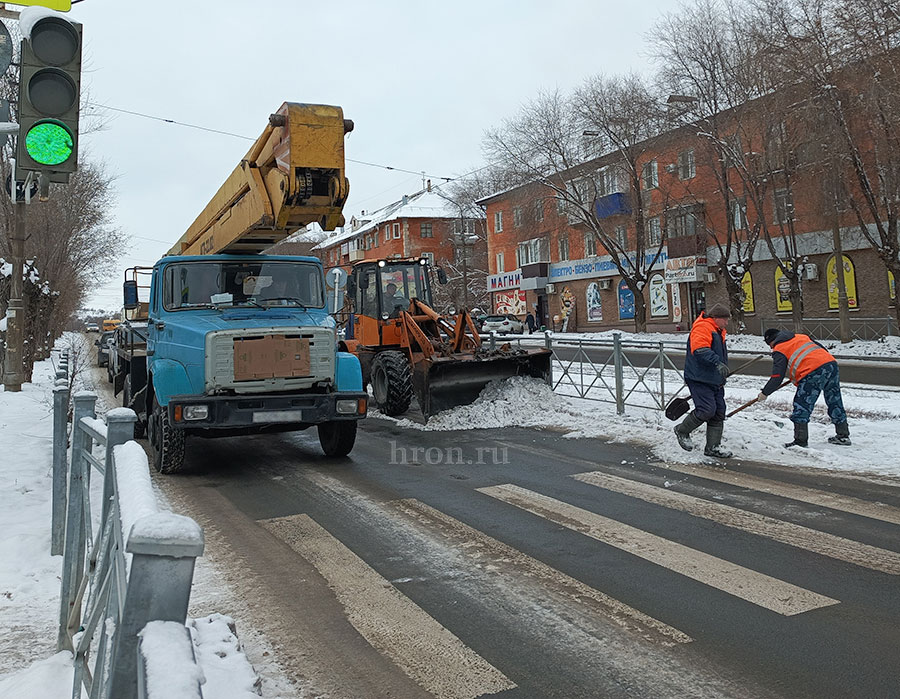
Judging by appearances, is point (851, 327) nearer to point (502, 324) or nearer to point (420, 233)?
point (502, 324)

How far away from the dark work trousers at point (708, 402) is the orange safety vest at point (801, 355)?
1051 mm

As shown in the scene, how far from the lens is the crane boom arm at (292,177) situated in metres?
7.34

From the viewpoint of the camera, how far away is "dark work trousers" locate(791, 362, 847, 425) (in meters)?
8.58

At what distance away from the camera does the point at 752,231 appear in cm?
2880

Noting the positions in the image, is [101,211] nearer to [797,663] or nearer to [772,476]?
[772,476]

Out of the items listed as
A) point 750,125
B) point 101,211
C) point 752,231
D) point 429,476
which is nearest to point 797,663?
point 429,476

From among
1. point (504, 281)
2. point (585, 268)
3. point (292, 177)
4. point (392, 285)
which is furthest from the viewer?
point (504, 281)

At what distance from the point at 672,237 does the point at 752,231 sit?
26.9ft

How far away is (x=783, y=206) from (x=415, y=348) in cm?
2089

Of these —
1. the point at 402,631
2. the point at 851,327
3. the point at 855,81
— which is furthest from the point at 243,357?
the point at 851,327

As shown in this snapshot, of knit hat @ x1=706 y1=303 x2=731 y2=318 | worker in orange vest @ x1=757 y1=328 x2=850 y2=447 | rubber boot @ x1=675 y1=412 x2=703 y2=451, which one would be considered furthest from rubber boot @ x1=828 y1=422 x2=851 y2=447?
knit hat @ x1=706 y1=303 x2=731 y2=318

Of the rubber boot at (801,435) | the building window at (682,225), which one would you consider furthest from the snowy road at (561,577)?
the building window at (682,225)

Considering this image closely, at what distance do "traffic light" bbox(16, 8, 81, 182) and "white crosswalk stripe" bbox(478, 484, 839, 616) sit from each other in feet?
14.8

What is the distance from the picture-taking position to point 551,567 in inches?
194
